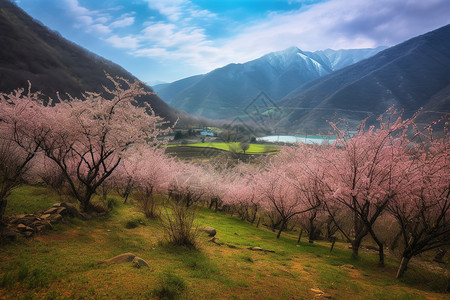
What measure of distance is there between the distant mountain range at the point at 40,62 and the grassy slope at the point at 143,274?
58570 millimetres

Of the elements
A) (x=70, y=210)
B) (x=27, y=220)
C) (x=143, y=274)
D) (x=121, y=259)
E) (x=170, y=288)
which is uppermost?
(x=170, y=288)

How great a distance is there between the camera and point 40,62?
9138cm

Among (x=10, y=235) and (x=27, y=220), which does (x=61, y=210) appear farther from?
(x=10, y=235)

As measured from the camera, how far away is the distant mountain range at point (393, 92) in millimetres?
123125

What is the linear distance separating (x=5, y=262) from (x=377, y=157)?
1499 centimetres

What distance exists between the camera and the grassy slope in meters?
5.14

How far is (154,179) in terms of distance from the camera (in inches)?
939

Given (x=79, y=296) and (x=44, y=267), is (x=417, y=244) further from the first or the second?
(x=44, y=267)

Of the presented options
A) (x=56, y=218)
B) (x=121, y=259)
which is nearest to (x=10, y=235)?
(x=56, y=218)

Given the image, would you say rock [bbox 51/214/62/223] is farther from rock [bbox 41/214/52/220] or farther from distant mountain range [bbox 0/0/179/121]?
distant mountain range [bbox 0/0/179/121]

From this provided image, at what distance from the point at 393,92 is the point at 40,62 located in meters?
191

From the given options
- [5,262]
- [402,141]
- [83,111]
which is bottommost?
[5,262]

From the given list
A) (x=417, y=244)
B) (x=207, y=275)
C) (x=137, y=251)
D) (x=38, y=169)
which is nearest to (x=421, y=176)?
(x=417, y=244)

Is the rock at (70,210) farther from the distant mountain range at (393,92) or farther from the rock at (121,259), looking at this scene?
the distant mountain range at (393,92)
